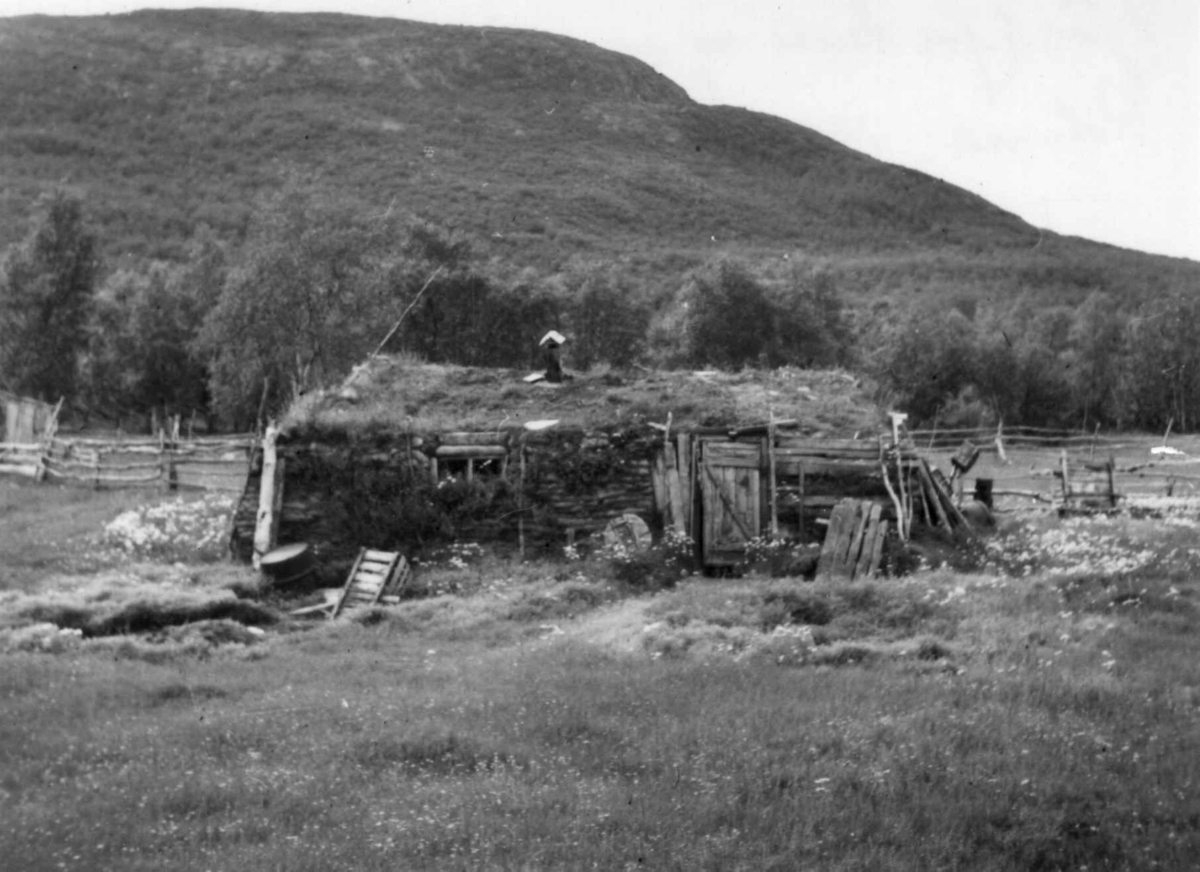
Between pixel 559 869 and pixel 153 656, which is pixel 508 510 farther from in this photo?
pixel 559 869

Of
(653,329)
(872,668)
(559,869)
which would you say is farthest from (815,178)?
(559,869)

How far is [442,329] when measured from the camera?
3981cm

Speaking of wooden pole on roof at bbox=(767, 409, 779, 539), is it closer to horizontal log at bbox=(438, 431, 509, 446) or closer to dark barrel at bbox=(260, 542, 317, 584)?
horizontal log at bbox=(438, 431, 509, 446)

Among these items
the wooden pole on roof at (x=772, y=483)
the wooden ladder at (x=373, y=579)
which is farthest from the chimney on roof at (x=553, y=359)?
the wooden ladder at (x=373, y=579)

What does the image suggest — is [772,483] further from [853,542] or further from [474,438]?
[474,438]

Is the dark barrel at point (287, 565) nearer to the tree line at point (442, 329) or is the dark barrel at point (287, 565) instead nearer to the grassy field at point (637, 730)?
the grassy field at point (637, 730)

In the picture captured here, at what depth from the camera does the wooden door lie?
60.8ft

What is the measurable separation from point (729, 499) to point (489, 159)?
→ 211 ft

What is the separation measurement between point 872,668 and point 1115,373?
40170 millimetres

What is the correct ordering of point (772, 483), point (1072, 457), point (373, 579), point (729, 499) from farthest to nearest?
point (1072, 457) → point (772, 483) → point (729, 499) → point (373, 579)

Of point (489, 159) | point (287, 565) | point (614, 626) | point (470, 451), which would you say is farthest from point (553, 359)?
point (489, 159)

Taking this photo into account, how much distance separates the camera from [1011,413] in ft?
157

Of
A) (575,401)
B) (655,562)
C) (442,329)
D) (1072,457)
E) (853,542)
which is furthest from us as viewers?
(442,329)

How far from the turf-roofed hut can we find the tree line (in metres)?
16.1
